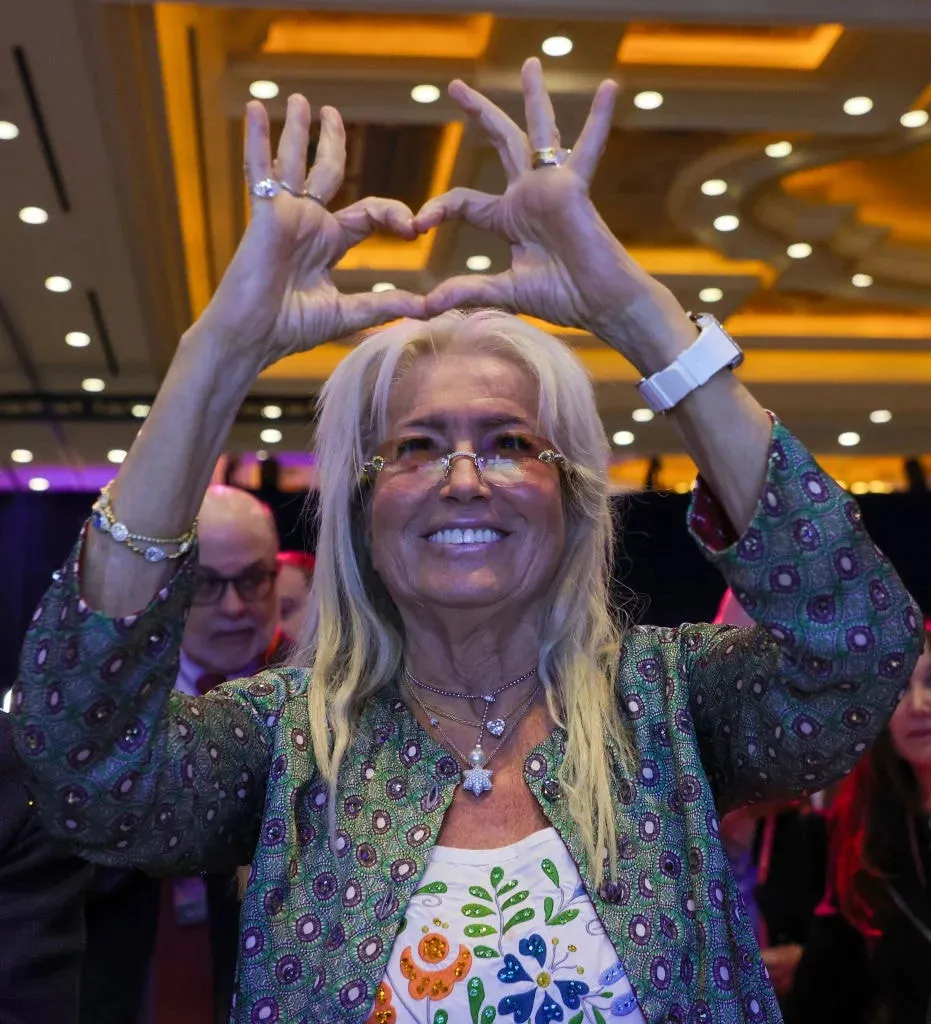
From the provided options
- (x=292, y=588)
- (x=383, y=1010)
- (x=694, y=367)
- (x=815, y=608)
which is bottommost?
(x=383, y=1010)

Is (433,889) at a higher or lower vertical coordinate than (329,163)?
lower

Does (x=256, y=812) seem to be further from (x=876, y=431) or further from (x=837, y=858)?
(x=876, y=431)

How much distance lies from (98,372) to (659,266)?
324cm

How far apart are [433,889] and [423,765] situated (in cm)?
17

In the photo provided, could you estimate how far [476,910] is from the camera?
1.47 meters

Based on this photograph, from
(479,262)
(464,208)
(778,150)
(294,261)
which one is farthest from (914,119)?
(294,261)

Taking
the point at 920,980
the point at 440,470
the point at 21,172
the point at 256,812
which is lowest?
the point at 920,980

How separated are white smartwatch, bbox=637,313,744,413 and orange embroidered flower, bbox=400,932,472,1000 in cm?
61

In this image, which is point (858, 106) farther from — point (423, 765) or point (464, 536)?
point (423, 765)

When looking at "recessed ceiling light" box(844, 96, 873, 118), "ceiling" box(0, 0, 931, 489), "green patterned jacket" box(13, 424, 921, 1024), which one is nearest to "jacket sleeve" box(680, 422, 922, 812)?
"green patterned jacket" box(13, 424, 921, 1024)

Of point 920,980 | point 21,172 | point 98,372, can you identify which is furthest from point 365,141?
point 920,980

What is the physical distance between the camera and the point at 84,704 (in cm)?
137

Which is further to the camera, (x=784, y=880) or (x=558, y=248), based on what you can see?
(x=784, y=880)

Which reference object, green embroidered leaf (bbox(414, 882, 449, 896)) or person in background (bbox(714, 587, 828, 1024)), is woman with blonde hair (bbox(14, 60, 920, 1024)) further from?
person in background (bbox(714, 587, 828, 1024))
